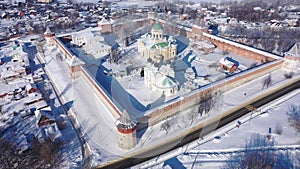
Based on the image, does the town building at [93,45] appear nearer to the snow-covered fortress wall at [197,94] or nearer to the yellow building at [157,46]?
the yellow building at [157,46]

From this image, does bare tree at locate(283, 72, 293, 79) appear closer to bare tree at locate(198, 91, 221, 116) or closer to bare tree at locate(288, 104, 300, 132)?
bare tree at locate(288, 104, 300, 132)

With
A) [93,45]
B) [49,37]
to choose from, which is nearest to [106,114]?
[93,45]

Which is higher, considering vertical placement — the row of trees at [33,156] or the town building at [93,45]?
the town building at [93,45]

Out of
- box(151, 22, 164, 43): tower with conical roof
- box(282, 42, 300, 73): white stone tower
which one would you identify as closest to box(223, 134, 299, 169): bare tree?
box(282, 42, 300, 73): white stone tower

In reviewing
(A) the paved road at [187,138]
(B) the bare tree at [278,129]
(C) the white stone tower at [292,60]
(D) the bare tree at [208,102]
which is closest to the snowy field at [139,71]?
(D) the bare tree at [208,102]

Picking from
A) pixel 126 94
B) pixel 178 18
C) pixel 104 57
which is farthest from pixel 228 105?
Answer: pixel 178 18

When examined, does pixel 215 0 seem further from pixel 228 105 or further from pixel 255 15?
pixel 228 105
